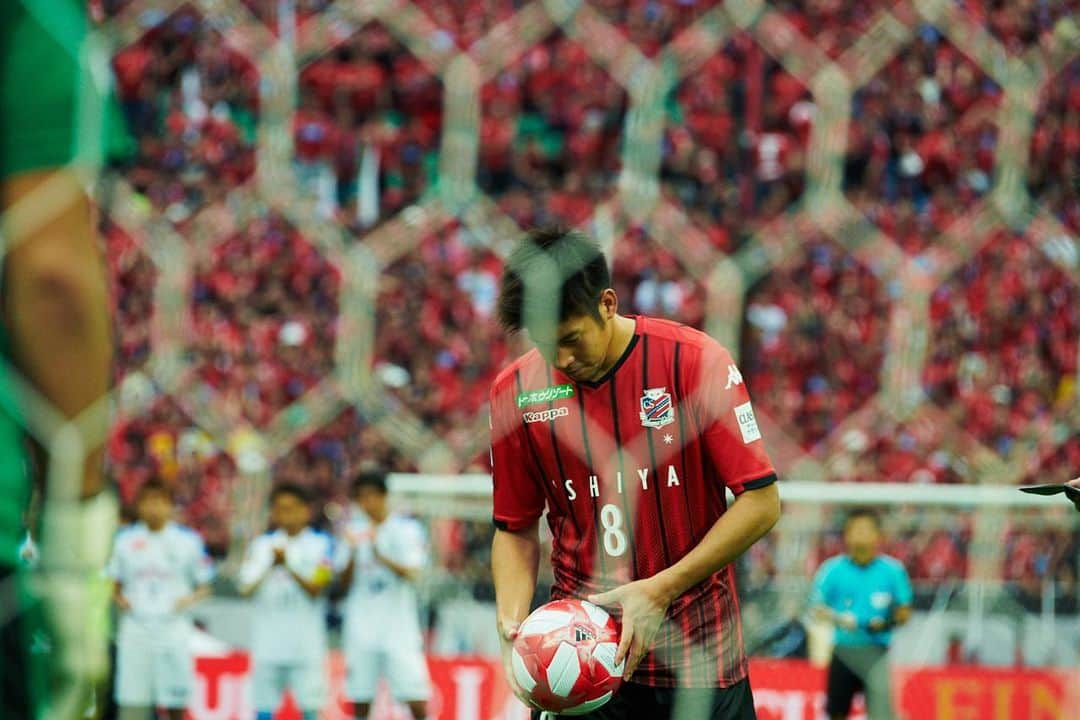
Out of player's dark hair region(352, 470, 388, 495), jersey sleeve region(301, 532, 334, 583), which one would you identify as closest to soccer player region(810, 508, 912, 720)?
player's dark hair region(352, 470, 388, 495)

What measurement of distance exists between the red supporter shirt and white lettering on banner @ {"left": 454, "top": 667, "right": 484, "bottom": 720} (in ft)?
7.65

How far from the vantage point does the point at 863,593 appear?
5.00 meters

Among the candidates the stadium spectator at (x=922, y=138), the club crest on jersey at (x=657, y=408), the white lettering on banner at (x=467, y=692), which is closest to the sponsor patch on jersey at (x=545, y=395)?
the club crest on jersey at (x=657, y=408)

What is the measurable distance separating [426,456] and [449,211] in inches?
41.2

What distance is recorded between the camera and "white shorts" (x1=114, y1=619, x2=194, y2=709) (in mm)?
4633

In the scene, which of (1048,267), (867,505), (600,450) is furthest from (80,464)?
(1048,267)

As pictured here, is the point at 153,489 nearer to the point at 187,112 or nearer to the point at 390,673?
the point at 390,673

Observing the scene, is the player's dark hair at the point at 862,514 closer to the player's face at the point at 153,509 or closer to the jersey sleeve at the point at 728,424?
the player's face at the point at 153,509

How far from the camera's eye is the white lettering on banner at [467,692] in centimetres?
455

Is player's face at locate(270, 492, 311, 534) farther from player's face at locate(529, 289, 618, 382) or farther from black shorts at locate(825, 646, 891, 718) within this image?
player's face at locate(529, 289, 618, 382)

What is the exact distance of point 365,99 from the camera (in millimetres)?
7059

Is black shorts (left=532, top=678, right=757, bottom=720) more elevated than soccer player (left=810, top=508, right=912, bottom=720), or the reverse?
soccer player (left=810, top=508, right=912, bottom=720)

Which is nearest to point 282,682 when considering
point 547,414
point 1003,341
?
point 547,414

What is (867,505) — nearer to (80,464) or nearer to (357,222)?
(357,222)
